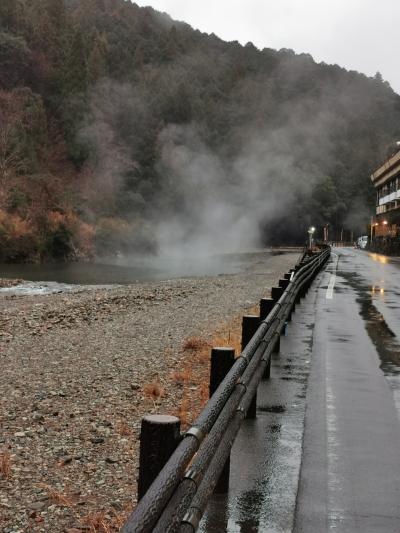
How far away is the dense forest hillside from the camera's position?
256 ft

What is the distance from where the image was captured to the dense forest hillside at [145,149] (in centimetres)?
7800

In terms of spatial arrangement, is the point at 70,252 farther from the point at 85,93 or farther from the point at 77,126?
the point at 85,93

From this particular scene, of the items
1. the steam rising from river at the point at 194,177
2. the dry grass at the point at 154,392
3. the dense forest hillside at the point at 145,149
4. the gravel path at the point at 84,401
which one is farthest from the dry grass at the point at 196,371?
the steam rising from river at the point at 194,177

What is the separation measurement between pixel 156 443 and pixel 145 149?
126303mm

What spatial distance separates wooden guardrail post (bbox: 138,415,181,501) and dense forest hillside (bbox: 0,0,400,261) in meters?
59.9

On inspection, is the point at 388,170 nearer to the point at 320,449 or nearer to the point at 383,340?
the point at 383,340

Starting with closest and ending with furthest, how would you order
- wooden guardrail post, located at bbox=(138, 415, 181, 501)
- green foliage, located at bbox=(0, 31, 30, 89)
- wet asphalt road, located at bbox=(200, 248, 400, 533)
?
wooden guardrail post, located at bbox=(138, 415, 181, 501), wet asphalt road, located at bbox=(200, 248, 400, 533), green foliage, located at bbox=(0, 31, 30, 89)

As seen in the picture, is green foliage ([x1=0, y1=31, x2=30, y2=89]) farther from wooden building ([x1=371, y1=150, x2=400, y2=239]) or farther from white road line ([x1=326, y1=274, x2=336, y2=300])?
white road line ([x1=326, y1=274, x2=336, y2=300])

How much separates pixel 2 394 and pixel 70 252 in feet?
201

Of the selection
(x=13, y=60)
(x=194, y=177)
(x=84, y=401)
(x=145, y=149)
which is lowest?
(x=84, y=401)

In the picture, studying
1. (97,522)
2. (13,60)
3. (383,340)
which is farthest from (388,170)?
(97,522)

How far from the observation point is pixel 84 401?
27.9ft

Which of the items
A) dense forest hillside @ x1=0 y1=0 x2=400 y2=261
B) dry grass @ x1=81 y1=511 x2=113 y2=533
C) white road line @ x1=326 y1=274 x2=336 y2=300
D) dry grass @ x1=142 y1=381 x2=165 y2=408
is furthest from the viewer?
dense forest hillside @ x1=0 y1=0 x2=400 y2=261

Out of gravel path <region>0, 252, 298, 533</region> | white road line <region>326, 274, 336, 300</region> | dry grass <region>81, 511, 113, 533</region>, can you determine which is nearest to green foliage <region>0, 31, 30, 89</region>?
white road line <region>326, 274, 336, 300</region>
